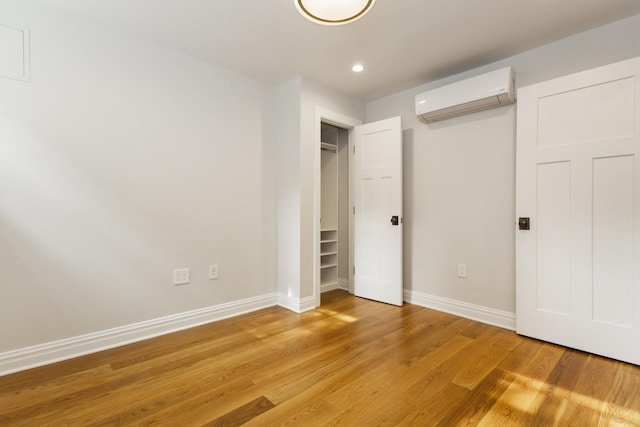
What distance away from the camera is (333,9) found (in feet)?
5.24

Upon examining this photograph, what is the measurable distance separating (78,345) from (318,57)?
2888 millimetres

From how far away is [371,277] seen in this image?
Answer: 3.50 metres

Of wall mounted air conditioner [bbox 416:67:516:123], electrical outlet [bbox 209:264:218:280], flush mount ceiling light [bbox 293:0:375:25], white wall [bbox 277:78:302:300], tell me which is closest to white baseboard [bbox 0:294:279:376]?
electrical outlet [bbox 209:264:218:280]

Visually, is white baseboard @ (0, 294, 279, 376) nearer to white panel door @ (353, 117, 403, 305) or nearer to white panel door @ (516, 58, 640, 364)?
white panel door @ (353, 117, 403, 305)

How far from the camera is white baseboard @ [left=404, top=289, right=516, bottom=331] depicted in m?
2.69

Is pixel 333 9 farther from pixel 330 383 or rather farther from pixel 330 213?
pixel 330 213

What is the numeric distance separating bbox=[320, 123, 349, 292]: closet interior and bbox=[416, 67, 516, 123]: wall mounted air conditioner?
3.70ft

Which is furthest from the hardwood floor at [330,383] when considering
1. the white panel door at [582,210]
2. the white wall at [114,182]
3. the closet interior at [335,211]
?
the closet interior at [335,211]

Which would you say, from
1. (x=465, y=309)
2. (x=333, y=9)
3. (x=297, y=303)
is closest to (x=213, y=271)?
(x=297, y=303)

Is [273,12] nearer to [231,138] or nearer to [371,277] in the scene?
[231,138]

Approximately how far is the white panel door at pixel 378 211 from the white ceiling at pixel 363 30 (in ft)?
2.39

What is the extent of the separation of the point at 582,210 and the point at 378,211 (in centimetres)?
174

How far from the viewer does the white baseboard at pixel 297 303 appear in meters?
3.11

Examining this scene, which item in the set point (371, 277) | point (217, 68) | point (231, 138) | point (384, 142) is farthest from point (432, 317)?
point (217, 68)
